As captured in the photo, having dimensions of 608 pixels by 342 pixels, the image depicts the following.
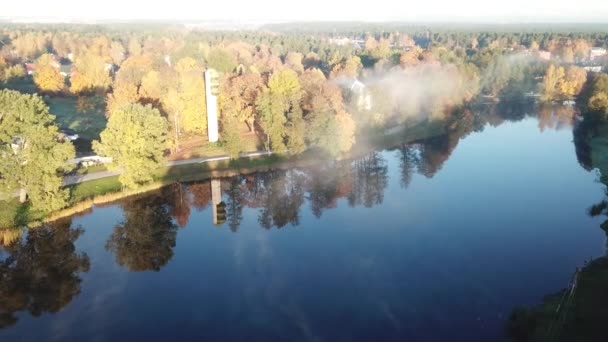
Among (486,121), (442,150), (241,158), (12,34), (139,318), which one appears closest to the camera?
(139,318)

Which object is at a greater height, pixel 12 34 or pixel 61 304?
pixel 12 34

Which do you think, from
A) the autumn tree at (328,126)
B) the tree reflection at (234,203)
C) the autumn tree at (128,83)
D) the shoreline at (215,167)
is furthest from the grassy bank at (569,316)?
the autumn tree at (128,83)

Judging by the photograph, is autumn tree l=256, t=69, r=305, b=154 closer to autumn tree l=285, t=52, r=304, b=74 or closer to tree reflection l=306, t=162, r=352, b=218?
tree reflection l=306, t=162, r=352, b=218

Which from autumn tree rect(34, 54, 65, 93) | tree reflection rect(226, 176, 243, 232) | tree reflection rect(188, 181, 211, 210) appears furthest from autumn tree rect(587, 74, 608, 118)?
autumn tree rect(34, 54, 65, 93)

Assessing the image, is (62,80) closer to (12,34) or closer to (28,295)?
(28,295)

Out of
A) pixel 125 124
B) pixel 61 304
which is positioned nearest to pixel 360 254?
pixel 61 304

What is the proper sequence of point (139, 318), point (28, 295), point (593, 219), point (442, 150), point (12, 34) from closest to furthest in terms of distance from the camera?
1. point (139, 318)
2. point (28, 295)
3. point (593, 219)
4. point (442, 150)
5. point (12, 34)

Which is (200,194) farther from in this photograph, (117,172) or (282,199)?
(117,172)

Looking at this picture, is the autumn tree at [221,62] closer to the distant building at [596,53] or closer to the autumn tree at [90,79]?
the autumn tree at [90,79]
